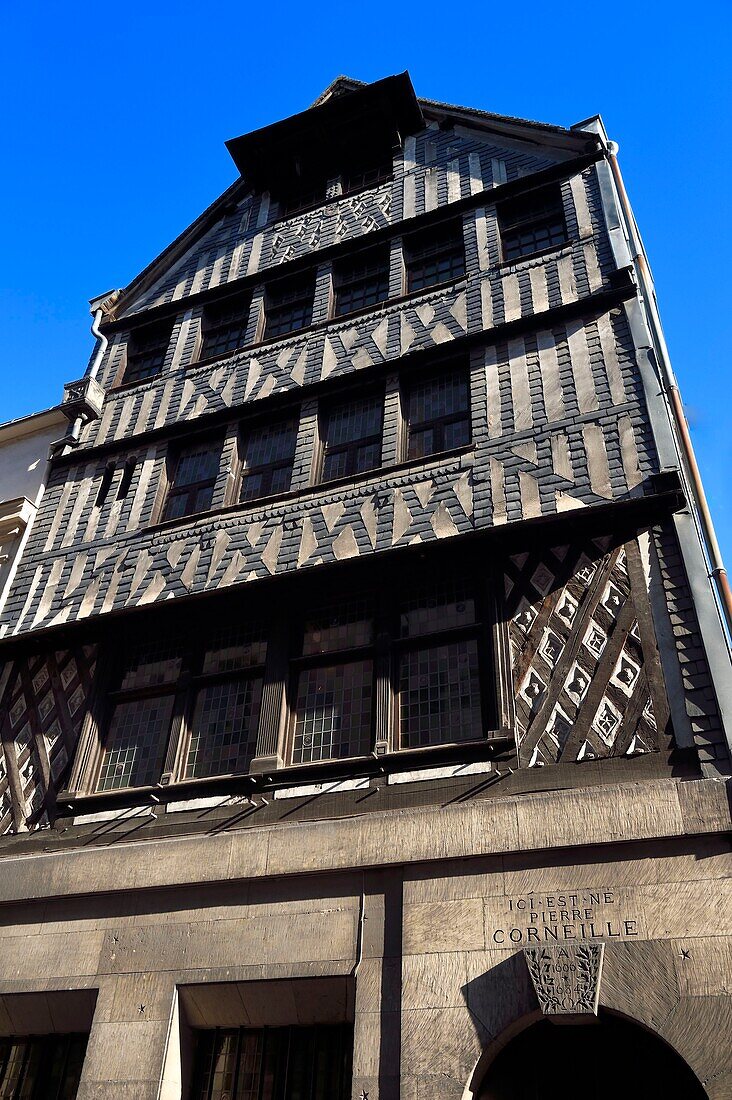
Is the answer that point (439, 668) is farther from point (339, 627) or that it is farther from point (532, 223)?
point (532, 223)

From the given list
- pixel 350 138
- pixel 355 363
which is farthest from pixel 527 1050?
pixel 350 138

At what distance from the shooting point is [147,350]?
16891mm

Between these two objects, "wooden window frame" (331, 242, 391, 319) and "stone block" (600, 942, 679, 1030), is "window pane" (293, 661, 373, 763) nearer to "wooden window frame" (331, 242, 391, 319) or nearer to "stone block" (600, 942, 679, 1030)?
"stone block" (600, 942, 679, 1030)

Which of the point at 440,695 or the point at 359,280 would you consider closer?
the point at 440,695

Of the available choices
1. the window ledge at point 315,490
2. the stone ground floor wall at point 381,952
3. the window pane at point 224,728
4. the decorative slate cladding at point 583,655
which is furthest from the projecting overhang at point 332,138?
the stone ground floor wall at point 381,952

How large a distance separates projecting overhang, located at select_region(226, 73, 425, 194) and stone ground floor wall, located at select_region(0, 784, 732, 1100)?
12764 mm

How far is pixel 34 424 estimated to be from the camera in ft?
53.3

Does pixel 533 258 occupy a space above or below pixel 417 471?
above

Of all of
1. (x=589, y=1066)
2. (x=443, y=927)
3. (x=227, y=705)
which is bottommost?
(x=589, y=1066)

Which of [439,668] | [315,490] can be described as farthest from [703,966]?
[315,490]

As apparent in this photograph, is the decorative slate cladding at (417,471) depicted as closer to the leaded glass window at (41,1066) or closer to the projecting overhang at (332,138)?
the projecting overhang at (332,138)

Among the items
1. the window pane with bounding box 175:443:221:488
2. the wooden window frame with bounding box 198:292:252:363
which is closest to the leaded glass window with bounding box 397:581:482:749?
the window pane with bounding box 175:443:221:488

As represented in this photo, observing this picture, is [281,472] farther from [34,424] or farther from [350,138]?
[350,138]

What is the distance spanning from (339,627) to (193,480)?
4277 mm
